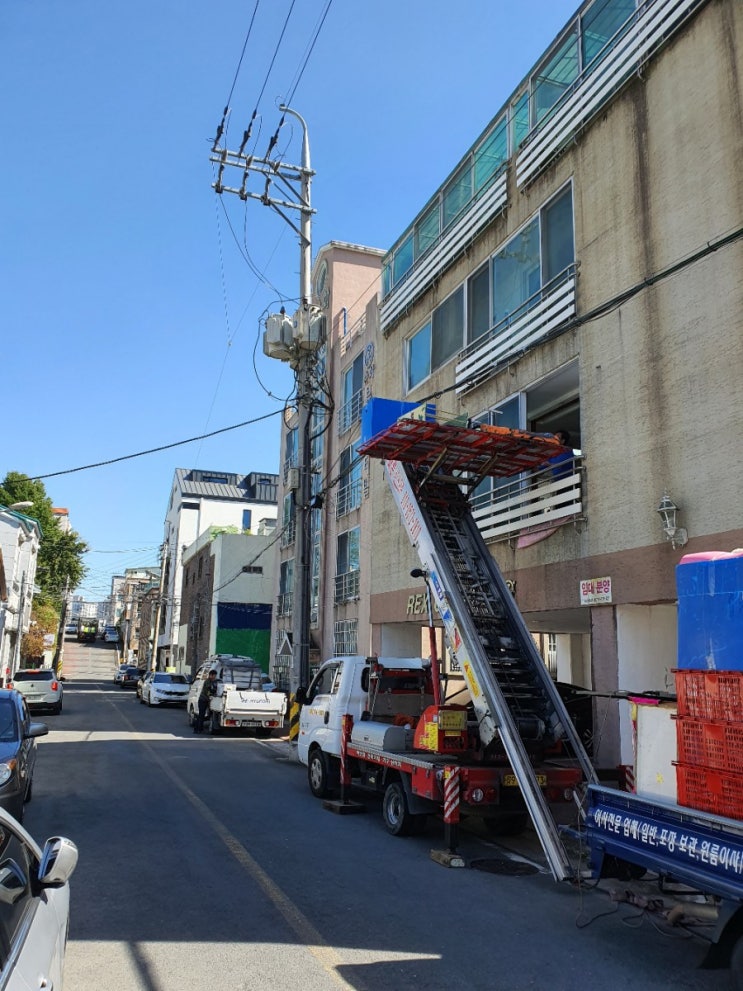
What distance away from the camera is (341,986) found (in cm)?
467

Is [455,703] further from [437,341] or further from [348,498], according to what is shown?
[348,498]

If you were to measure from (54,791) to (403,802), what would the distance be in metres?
5.69

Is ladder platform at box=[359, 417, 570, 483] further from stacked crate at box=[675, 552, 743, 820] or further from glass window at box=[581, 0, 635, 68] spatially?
glass window at box=[581, 0, 635, 68]

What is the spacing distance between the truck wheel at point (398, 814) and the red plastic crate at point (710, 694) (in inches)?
180

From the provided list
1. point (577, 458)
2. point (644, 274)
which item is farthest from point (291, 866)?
point (644, 274)

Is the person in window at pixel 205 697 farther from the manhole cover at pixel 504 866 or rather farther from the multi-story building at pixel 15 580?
the multi-story building at pixel 15 580

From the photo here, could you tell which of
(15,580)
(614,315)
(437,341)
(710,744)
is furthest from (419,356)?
(15,580)

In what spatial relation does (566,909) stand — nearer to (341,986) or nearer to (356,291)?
(341,986)

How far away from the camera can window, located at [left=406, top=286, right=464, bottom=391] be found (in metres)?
16.2

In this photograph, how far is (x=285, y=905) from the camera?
241 inches

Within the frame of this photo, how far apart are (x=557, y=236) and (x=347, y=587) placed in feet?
41.7

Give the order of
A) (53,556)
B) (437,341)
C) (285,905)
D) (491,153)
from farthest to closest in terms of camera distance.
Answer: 1. (53,556)
2. (437,341)
3. (491,153)
4. (285,905)

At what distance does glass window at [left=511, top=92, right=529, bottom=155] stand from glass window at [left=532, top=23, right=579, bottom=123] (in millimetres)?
294

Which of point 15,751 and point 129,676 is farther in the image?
point 129,676
